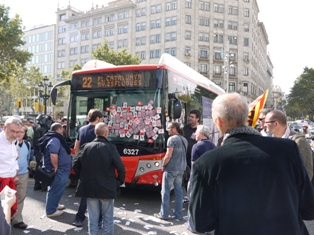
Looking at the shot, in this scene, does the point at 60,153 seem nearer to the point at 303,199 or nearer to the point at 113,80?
the point at 113,80

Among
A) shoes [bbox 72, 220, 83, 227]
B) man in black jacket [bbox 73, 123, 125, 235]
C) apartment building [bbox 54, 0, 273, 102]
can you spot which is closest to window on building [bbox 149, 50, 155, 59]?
apartment building [bbox 54, 0, 273, 102]

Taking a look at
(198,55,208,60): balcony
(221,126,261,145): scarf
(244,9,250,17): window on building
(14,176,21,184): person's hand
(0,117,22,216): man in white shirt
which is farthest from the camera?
(244,9,250,17): window on building

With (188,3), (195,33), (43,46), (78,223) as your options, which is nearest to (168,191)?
(78,223)

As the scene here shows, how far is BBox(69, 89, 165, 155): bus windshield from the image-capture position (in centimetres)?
671

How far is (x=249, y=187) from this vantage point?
186 cm

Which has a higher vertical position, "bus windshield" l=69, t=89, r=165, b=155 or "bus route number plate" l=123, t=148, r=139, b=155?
"bus windshield" l=69, t=89, r=165, b=155

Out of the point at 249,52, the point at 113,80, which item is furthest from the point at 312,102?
the point at 113,80

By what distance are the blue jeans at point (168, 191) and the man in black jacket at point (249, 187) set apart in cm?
391

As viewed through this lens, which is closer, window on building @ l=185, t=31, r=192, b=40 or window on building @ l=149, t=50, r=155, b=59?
window on building @ l=185, t=31, r=192, b=40

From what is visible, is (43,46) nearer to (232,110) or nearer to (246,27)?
(246,27)

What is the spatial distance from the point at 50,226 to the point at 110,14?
213ft

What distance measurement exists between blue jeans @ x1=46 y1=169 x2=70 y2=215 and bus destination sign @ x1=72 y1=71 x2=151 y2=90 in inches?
98.1

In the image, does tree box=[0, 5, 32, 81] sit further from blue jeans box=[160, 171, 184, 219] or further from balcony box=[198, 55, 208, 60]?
balcony box=[198, 55, 208, 60]

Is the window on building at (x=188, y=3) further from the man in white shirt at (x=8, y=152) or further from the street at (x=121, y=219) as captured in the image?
the man in white shirt at (x=8, y=152)
